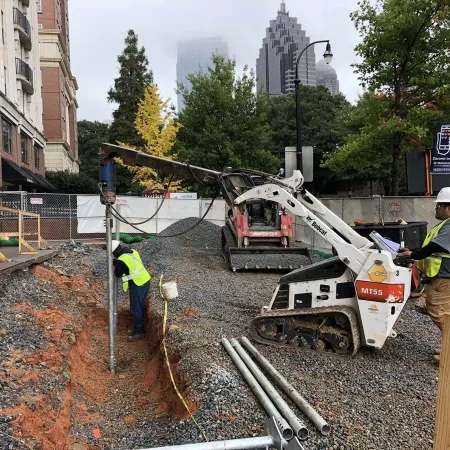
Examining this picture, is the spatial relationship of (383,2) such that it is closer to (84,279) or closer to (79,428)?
(84,279)

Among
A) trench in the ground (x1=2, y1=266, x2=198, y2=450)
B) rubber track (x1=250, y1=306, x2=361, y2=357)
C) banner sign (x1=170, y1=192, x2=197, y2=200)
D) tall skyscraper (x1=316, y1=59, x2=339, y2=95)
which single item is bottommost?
trench in the ground (x1=2, y1=266, x2=198, y2=450)

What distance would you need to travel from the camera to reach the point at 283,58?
47.5 meters

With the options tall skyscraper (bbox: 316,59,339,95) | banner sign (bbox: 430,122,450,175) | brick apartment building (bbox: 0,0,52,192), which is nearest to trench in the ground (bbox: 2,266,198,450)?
banner sign (bbox: 430,122,450,175)

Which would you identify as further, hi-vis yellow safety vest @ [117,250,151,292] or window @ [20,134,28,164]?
window @ [20,134,28,164]

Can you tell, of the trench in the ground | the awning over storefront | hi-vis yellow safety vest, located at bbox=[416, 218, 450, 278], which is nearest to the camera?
the trench in the ground

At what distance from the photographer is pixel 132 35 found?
1729 inches

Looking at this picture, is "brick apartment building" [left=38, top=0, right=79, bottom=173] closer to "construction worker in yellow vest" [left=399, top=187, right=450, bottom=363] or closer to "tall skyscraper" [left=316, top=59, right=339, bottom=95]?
"tall skyscraper" [left=316, top=59, right=339, bottom=95]

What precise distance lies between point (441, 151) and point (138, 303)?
9683 mm

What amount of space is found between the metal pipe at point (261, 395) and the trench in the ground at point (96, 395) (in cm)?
63

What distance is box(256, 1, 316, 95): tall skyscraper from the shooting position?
4278 centimetres

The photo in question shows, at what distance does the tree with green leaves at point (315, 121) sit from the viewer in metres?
41.9

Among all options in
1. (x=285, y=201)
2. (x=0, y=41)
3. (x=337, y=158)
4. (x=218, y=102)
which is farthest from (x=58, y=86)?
(x=285, y=201)

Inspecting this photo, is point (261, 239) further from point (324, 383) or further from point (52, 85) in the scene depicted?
point (52, 85)

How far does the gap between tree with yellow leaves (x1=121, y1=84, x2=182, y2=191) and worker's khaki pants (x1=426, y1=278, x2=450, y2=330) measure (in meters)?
23.3
